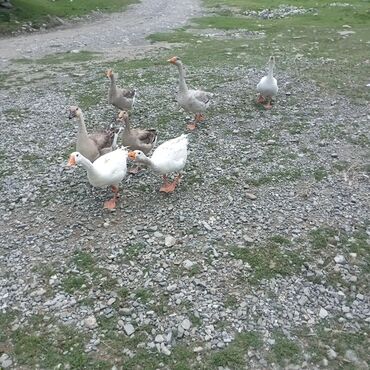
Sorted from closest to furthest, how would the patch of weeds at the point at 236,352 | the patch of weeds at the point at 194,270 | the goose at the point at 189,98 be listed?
the patch of weeds at the point at 236,352
the patch of weeds at the point at 194,270
the goose at the point at 189,98

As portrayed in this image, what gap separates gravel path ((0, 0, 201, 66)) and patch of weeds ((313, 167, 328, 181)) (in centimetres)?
1774

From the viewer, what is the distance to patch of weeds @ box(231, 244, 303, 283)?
8797 millimetres

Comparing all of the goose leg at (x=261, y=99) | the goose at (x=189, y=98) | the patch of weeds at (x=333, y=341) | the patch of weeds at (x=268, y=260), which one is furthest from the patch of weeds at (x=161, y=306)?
the goose leg at (x=261, y=99)

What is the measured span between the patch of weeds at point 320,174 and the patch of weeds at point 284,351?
19.5 ft

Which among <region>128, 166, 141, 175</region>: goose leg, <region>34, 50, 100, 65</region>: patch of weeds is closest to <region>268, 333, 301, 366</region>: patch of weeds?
<region>128, 166, 141, 175</region>: goose leg

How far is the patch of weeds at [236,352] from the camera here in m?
7.02

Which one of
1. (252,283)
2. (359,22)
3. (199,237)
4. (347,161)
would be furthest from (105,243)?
(359,22)

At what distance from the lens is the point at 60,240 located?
981cm

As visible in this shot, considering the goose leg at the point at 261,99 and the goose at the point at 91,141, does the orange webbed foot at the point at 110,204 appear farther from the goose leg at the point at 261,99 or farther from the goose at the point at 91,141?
the goose leg at the point at 261,99

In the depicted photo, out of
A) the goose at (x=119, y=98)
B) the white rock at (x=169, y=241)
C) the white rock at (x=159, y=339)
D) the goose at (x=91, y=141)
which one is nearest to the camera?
the white rock at (x=159, y=339)

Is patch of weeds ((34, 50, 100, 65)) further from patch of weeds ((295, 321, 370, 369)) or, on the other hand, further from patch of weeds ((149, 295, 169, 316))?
patch of weeds ((295, 321, 370, 369))

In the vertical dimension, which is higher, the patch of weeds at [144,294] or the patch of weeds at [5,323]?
the patch of weeds at [5,323]

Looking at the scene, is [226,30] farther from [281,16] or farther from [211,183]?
[211,183]

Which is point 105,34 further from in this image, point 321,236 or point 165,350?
point 165,350
